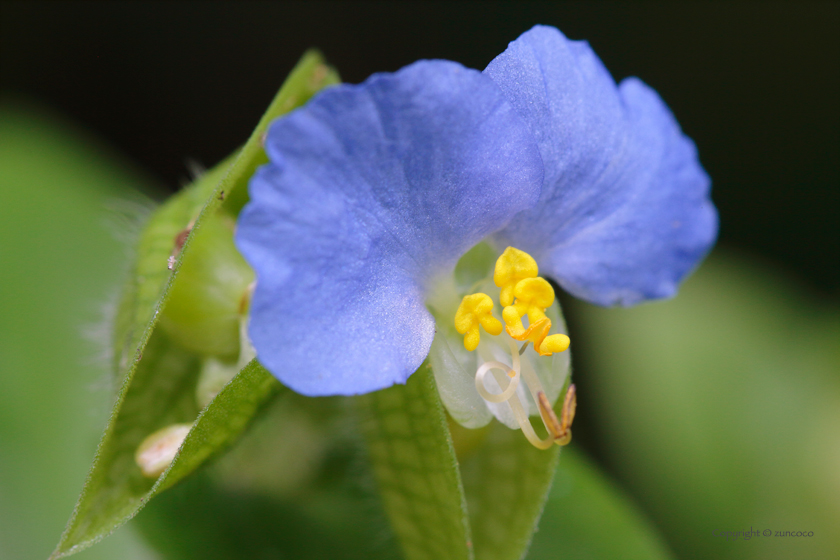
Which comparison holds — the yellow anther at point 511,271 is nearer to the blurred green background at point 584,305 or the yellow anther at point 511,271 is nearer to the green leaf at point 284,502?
the green leaf at point 284,502

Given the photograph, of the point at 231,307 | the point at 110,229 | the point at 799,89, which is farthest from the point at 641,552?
the point at 799,89

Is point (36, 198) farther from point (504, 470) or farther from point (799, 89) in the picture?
point (799, 89)

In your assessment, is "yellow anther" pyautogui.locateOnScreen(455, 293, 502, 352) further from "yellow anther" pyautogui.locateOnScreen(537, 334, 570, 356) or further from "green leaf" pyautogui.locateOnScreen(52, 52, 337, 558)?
"green leaf" pyautogui.locateOnScreen(52, 52, 337, 558)

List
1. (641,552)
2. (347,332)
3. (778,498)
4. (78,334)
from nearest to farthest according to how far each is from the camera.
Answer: (347,332), (641,552), (78,334), (778,498)

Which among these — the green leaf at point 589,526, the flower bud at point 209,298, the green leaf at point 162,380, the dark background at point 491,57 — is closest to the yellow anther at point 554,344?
the green leaf at point 162,380

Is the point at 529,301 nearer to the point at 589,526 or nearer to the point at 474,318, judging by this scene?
the point at 474,318

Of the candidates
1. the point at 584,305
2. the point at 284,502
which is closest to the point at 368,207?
the point at 284,502

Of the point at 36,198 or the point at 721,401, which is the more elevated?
the point at 36,198
